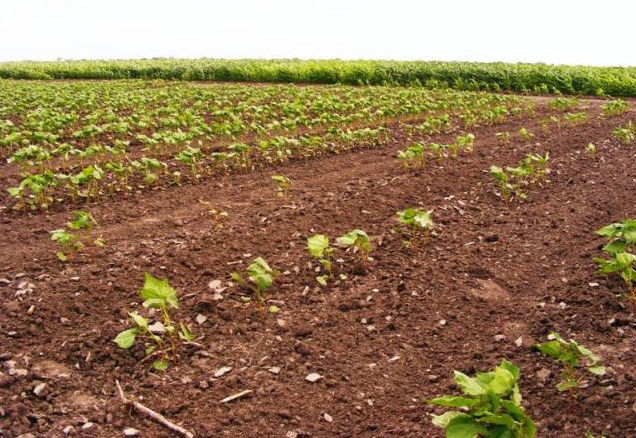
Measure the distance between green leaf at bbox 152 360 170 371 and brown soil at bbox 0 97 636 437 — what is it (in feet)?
0.11

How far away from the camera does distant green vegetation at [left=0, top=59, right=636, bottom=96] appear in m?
25.5

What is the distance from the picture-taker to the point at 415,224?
536cm

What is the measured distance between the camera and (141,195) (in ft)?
24.7

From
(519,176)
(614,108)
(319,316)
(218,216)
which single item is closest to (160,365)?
(319,316)

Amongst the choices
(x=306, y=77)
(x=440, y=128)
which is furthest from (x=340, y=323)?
(x=306, y=77)

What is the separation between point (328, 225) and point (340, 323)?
6.47 feet

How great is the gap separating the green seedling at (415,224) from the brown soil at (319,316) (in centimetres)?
10

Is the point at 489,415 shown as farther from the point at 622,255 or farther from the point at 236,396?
the point at 622,255

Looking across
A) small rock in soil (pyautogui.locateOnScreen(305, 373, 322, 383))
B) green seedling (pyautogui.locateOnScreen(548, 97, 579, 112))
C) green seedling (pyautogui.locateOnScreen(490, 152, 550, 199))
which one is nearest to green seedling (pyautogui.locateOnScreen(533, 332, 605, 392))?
small rock in soil (pyautogui.locateOnScreen(305, 373, 322, 383))

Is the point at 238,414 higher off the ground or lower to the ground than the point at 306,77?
lower

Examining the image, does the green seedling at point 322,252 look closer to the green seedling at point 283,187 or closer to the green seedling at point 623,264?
the green seedling at point 623,264

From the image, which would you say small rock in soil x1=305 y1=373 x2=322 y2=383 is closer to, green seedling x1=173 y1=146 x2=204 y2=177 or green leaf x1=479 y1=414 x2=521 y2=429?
green leaf x1=479 y1=414 x2=521 y2=429

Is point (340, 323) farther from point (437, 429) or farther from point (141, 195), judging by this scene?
point (141, 195)

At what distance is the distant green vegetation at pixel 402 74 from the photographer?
83.7 ft
